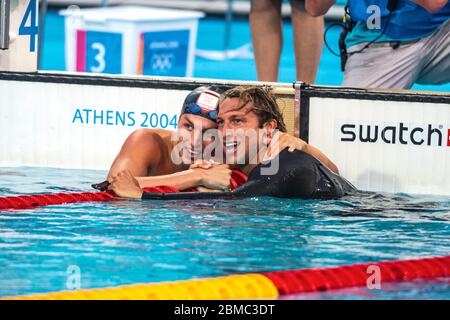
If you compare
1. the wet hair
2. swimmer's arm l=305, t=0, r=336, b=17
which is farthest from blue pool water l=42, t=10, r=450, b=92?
the wet hair

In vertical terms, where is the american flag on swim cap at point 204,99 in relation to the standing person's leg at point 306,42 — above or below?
below

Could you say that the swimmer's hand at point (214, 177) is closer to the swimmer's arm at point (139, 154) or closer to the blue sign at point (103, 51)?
the swimmer's arm at point (139, 154)

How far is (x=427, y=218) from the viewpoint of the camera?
4.69 metres

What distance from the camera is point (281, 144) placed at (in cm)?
505

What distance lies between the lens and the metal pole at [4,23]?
545cm

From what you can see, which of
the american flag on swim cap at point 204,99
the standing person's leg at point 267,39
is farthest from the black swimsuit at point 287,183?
the standing person's leg at point 267,39

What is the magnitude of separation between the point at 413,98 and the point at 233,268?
198 cm

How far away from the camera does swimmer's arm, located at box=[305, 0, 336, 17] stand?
5738mm

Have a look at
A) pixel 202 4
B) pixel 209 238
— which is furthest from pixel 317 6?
pixel 202 4

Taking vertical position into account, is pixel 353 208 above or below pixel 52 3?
below

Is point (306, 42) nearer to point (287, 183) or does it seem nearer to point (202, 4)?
point (287, 183)
